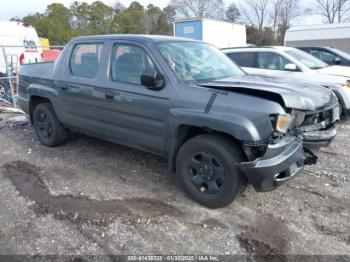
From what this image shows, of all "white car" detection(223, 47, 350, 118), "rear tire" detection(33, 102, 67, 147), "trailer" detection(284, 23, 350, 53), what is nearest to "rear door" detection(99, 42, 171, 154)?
"rear tire" detection(33, 102, 67, 147)

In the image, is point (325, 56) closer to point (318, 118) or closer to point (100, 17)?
point (318, 118)

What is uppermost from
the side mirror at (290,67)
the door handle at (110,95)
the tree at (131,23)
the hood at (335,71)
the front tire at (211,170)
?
the tree at (131,23)

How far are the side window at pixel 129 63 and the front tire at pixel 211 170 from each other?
110 cm

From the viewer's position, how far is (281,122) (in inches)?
132

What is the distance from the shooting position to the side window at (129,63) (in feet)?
13.9

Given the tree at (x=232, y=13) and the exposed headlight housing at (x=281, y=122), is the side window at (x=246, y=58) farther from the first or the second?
the tree at (x=232, y=13)

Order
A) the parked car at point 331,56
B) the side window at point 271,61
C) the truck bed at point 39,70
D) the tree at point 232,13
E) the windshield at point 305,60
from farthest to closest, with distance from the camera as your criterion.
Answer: the tree at point 232,13 < the parked car at point 331,56 < the windshield at point 305,60 < the side window at point 271,61 < the truck bed at point 39,70

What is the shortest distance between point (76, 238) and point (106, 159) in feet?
7.03

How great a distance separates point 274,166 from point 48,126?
4.04 m

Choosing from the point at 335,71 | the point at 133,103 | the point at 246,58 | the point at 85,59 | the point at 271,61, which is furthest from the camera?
the point at 246,58

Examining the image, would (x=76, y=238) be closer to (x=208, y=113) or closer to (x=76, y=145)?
(x=208, y=113)

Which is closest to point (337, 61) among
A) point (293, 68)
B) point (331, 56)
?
point (331, 56)

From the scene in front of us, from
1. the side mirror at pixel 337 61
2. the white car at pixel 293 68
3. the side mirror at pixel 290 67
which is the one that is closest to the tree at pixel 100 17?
the side mirror at pixel 337 61

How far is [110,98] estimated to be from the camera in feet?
14.7
